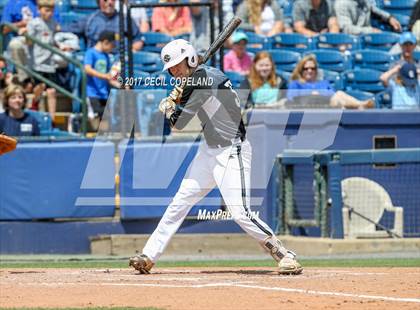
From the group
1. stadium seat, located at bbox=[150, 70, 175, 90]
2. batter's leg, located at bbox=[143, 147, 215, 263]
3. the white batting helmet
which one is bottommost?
batter's leg, located at bbox=[143, 147, 215, 263]

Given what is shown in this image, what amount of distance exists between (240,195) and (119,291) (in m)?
1.67

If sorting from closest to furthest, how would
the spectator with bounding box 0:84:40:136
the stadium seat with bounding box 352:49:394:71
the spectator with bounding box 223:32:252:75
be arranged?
the spectator with bounding box 0:84:40:136 → the spectator with bounding box 223:32:252:75 → the stadium seat with bounding box 352:49:394:71

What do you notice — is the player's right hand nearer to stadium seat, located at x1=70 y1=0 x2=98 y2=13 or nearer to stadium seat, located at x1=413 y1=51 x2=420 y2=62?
stadium seat, located at x1=413 y1=51 x2=420 y2=62

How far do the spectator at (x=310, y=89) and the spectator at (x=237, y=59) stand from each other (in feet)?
3.83

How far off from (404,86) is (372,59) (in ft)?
5.14

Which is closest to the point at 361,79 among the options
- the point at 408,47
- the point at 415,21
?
the point at 408,47

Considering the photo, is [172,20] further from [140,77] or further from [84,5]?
[140,77]

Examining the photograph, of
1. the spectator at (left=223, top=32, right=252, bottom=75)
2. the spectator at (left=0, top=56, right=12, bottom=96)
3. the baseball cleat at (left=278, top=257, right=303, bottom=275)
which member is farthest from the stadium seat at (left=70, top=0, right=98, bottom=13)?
the baseball cleat at (left=278, top=257, right=303, bottom=275)

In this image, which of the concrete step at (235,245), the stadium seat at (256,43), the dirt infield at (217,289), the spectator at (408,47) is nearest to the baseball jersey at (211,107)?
the dirt infield at (217,289)

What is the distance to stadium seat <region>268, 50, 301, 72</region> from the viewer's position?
667 inches

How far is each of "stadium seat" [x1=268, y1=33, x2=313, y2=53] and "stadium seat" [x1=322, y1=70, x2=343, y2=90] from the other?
0.97m

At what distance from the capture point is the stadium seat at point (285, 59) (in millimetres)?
16953

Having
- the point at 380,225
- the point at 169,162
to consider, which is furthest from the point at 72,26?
the point at 380,225

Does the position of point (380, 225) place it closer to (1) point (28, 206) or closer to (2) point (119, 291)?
(1) point (28, 206)
